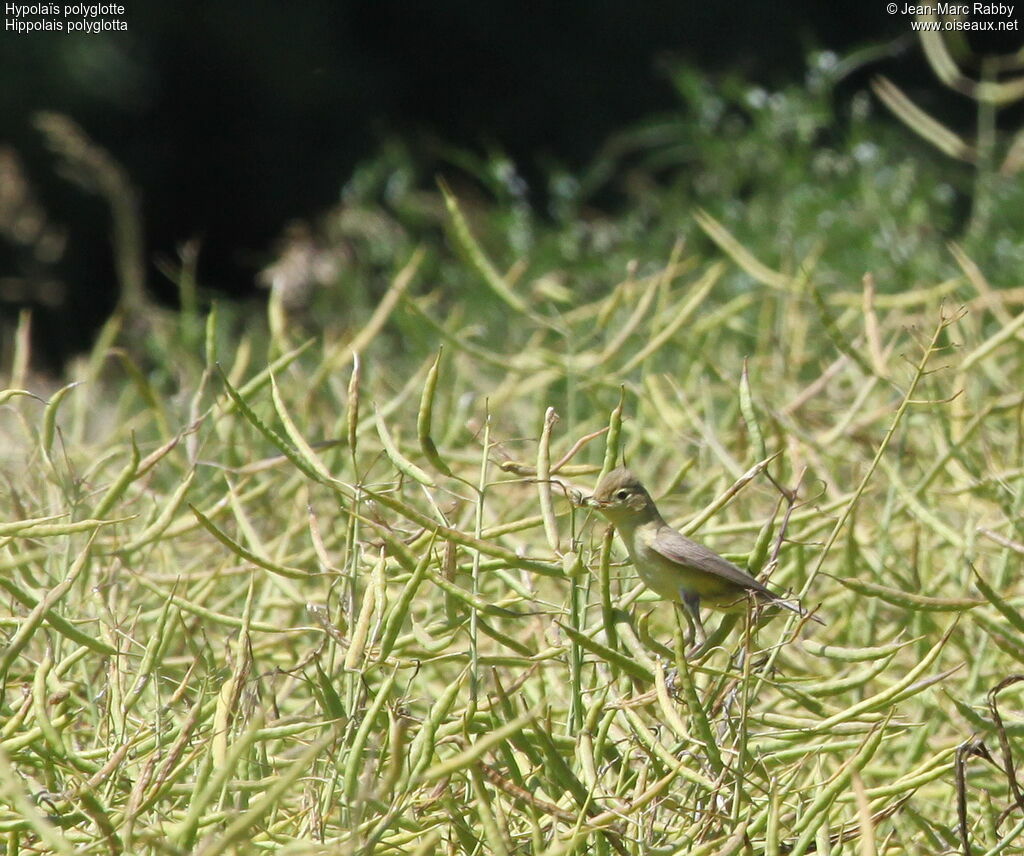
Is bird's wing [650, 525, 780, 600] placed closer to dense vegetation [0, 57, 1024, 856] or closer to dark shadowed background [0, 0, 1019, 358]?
dense vegetation [0, 57, 1024, 856]

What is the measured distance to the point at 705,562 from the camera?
98cm

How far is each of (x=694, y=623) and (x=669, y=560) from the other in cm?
6

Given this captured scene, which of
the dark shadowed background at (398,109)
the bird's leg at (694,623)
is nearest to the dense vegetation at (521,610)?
the bird's leg at (694,623)

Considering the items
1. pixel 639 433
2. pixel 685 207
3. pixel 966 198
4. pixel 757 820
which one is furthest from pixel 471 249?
pixel 966 198

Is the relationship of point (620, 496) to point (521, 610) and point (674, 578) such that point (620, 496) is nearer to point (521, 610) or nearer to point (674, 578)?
point (674, 578)

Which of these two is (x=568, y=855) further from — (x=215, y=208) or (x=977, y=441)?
(x=215, y=208)

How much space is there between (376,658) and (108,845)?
24 cm

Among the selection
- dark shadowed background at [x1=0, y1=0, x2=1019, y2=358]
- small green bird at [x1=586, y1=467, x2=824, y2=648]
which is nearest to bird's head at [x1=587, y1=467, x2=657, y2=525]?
small green bird at [x1=586, y1=467, x2=824, y2=648]

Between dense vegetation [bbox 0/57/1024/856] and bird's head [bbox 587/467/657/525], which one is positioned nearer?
dense vegetation [bbox 0/57/1024/856]

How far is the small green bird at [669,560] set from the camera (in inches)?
38.9

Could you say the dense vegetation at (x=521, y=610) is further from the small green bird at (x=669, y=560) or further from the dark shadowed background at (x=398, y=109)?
the dark shadowed background at (x=398, y=109)

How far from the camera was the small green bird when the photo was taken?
3.24 feet

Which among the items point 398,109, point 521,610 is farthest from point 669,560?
point 398,109

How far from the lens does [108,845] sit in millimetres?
837
